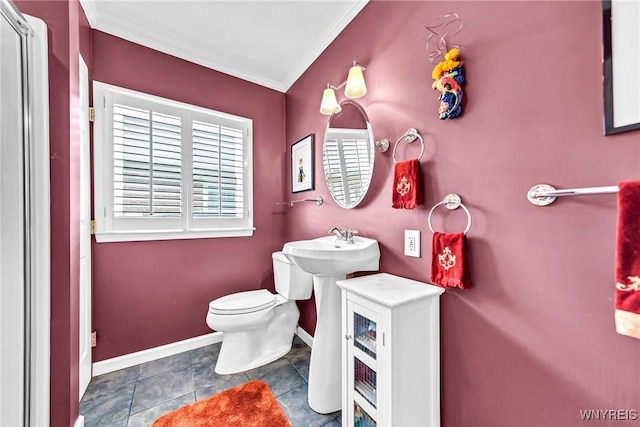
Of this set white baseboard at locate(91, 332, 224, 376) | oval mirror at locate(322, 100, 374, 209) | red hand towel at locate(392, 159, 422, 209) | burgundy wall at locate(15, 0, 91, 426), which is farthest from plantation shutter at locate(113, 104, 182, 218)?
red hand towel at locate(392, 159, 422, 209)

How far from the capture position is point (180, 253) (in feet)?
6.57

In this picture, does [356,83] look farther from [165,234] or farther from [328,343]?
[165,234]

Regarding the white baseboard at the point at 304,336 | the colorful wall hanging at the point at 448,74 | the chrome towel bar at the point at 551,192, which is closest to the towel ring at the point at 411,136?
the colorful wall hanging at the point at 448,74

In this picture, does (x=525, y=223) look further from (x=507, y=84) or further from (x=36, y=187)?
(x=36, y=187)

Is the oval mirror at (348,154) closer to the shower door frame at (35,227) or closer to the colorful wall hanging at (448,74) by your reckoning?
the colorful wall hanging at (448,74)

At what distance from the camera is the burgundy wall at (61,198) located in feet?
3.52

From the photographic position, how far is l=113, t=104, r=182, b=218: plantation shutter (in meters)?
1.76

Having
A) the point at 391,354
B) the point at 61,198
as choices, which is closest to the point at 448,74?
the point at 391,354

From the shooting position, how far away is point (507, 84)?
874mm

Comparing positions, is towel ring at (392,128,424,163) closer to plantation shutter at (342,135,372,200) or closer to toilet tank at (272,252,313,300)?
plantation shutter at (342,135,372,200)

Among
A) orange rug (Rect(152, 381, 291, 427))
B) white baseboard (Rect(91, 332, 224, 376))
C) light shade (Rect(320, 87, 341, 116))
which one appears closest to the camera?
orange rug (Rect(152, 381, 291, 427))

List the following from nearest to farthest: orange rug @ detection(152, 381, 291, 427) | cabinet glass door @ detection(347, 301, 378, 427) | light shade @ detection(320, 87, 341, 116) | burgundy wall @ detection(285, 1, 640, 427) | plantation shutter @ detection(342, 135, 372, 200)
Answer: burgundy wall @ detection(285, 1, 640, 427), cabinet glass door @ detection(347, 301, 378, 427), orange rug @ detection(152, 381, 291, 427), plantation shutter @ detection(342, 135, 372, 200), light shade @ detection(320, 87, 341, 116)

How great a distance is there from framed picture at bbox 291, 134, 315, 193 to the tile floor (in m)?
1.40

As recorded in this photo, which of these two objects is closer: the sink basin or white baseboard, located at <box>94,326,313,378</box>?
the sink basin
